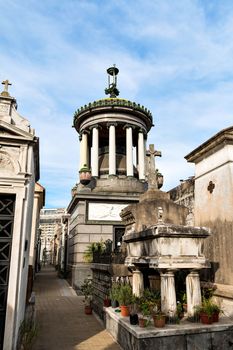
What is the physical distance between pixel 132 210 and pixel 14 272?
192 inches

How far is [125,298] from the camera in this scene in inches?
350

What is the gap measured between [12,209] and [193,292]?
528 cm

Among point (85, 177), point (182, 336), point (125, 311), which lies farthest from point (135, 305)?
point (85, 177)

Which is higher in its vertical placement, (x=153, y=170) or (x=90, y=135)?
(x=90, y=135)

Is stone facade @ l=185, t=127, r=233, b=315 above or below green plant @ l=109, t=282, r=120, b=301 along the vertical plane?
above

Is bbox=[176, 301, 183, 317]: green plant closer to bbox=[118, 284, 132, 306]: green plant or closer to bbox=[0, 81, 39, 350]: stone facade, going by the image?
bbox=[118, 284, 132, 306]: green plant

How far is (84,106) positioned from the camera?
2286cm

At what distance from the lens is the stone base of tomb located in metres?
6.41

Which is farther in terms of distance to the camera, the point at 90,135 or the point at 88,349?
the point at 90,135

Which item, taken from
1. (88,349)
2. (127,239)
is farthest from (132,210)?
(88,349)

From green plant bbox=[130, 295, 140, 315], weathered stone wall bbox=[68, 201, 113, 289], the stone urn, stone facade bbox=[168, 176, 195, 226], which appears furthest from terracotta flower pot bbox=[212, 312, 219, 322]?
the stone urn

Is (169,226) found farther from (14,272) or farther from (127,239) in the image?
(14,272)

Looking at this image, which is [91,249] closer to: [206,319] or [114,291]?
[114,291]

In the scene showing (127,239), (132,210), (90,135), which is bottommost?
(127,239)
